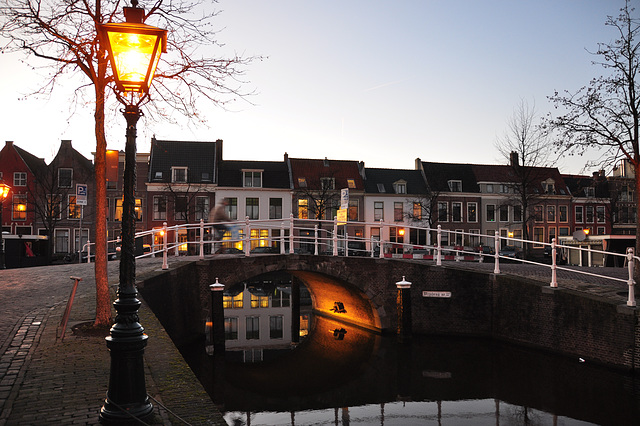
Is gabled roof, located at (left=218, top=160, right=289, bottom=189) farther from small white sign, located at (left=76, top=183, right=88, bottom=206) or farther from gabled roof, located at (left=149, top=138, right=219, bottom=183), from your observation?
small white sign, located at (left=76, top=183, right=88, bottom=206)

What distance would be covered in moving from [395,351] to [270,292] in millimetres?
15067

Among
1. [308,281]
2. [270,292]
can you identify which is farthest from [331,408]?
[270,292]

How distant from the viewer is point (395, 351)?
45.7 ft

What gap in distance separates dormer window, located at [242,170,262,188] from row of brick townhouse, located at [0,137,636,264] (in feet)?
0.29

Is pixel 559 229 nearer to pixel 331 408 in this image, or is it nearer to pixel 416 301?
pixel 416 301

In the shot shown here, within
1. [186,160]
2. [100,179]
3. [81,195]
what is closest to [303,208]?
[186,160]

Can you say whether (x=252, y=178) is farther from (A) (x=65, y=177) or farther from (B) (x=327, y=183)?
A: (A) (x=65, y=177)

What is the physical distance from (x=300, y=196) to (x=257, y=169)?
438 cm

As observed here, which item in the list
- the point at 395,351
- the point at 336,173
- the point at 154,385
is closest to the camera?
the point at 154,385

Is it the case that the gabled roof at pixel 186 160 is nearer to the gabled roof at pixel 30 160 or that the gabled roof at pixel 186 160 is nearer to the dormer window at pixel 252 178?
the dormer window at pixel 252 178

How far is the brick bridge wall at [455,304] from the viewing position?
10703 mm

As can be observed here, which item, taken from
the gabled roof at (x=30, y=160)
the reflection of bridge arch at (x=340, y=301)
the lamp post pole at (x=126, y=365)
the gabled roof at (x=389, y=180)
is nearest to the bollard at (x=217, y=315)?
the reflection of bridge arch at (x=340, y=301)

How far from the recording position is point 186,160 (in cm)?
4262

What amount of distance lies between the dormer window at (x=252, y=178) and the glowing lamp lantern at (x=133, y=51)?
38771 mm
